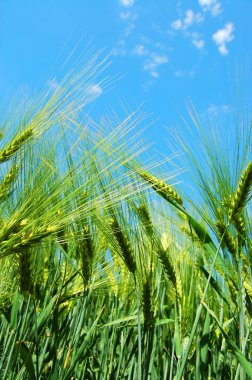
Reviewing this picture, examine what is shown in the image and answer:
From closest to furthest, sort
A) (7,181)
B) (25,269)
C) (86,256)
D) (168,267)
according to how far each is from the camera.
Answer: (7,181), (25,269), (168,267), (86,256)

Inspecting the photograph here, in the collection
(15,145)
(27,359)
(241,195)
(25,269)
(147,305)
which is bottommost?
(27,359)

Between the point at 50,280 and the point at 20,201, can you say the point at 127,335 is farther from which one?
the point at 20,201

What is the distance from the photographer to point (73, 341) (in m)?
1.51

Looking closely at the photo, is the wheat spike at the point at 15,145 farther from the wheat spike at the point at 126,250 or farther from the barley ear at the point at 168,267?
the barley ear at the point at 168,267

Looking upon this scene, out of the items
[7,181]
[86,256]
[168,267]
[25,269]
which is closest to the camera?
[7,181]

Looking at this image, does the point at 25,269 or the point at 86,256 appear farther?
the point at 86,256

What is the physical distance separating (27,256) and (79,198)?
221mm

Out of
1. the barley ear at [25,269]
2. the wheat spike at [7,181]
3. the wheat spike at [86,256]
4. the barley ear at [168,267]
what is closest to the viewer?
the wheat spike at [7,181]

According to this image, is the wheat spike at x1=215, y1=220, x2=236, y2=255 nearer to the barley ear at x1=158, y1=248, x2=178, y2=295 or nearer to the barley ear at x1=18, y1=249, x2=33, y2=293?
the barley ear at x1=158, y1=248, x2=178, y2=295

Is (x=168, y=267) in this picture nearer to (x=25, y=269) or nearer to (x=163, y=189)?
(x=163, y=189)

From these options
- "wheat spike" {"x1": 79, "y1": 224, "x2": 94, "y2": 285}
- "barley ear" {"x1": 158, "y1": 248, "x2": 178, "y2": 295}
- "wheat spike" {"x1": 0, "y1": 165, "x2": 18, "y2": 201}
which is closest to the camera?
"wheat spike" {"x1": 0, "y1": 165, "x2": 18, "y2": 201}

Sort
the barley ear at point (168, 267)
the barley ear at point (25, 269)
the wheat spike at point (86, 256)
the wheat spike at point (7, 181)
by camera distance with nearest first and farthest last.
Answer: the wheat spike at point (7, 181)
the barley ear at point (25, 269)
the barley ear at point (168, 267)
the wheat spike at point (86, 256)

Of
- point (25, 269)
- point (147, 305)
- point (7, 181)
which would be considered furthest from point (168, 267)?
point (7, 181)

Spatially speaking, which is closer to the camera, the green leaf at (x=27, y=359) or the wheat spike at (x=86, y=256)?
the green leaf at (x=27, y=359)
